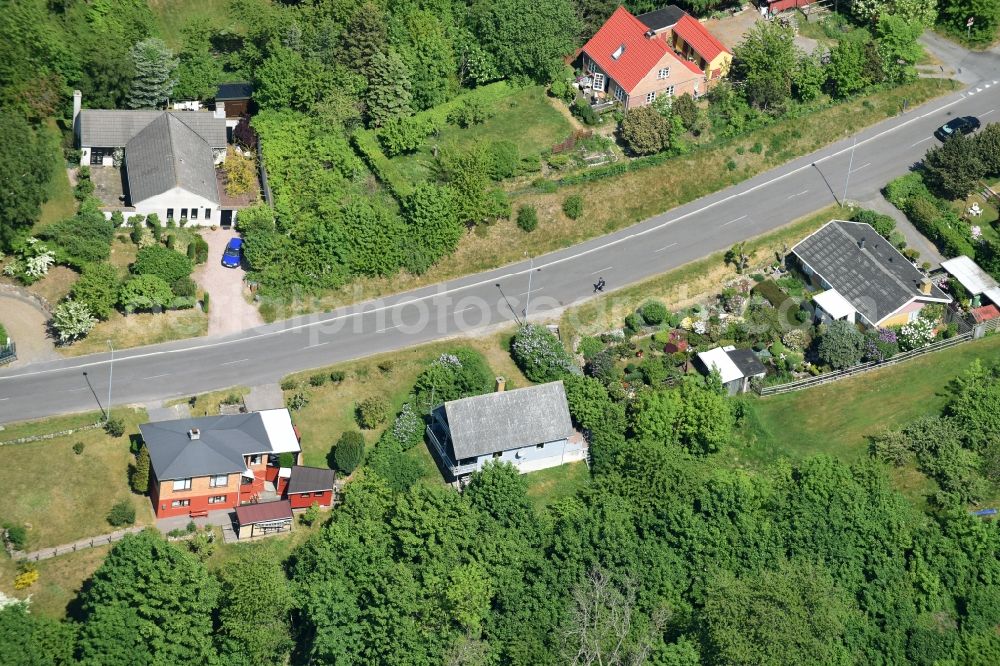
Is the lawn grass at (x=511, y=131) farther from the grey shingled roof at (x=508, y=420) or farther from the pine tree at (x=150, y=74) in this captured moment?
the grey shingled roof at (x=508, y=420)

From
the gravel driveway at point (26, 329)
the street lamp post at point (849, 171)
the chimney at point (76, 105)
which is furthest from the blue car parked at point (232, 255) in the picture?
the street lamp post at point (849, 171)

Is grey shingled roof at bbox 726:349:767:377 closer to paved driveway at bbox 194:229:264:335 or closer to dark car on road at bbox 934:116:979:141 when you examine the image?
dark car on road at bbox 934:116:979:141

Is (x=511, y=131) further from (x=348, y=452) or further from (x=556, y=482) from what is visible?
(x=348, y=452)

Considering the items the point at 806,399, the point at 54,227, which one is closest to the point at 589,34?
the point at 806,399

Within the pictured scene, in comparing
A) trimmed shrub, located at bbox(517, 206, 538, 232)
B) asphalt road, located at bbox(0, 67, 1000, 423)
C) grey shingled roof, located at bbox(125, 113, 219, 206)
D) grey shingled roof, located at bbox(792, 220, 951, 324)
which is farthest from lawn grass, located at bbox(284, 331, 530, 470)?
grey shingled roof, located at bbox(792, 220, 951, 324)

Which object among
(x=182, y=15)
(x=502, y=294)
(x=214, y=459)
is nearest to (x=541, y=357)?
(x=502, y=294)

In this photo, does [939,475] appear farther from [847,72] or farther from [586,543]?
[847,72]
